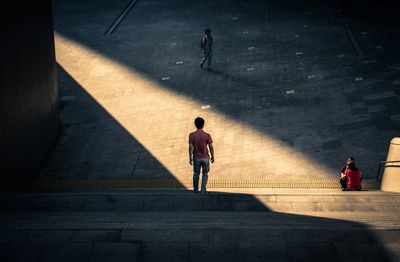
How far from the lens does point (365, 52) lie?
18781mm

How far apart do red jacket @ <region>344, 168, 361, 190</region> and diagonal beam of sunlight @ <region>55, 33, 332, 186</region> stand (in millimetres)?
1382

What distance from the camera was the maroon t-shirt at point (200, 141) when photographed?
9.55 metres

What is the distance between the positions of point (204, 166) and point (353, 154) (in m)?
4.36

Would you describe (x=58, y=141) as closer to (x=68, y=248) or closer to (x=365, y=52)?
(x=68, y=248)

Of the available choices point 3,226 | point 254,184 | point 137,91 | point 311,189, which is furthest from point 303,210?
point 137,91

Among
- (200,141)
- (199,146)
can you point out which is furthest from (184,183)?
(200,141)

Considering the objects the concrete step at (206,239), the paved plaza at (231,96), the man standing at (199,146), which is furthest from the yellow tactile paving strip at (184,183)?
the concrete step at (206,239)

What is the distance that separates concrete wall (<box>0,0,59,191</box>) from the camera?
10.8 meters

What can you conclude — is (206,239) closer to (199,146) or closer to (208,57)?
(199,146)

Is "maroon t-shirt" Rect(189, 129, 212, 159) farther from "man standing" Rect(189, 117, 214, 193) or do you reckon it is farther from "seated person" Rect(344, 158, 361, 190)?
"seated person" Rect(344, 158, 361, 190)

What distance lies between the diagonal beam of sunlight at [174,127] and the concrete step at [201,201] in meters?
2.15

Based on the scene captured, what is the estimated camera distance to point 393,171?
10.7 m

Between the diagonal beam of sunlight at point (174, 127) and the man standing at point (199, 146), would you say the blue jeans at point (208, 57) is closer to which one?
the diagonal beam of sunlight at point (174, 127)

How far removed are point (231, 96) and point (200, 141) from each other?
277 inches
